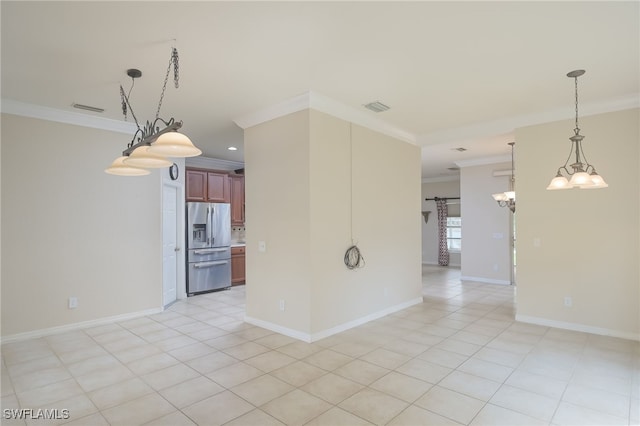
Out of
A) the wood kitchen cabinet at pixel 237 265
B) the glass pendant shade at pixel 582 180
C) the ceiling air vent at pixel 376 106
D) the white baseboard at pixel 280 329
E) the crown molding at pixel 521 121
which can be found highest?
the ceiling air vent at pixel 376 106

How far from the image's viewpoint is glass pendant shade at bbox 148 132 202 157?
8.05 feet

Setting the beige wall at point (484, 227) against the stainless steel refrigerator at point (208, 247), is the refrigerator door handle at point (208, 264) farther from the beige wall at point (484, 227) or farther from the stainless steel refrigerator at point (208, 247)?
the beige wall at point (484, 227)

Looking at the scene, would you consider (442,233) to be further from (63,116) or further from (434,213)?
(63,116)

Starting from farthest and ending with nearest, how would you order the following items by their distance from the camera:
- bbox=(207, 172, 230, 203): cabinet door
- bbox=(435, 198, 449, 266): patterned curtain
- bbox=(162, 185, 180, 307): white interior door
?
bbox=(435, 198, 449, 266): patterned curtain, bbox=(207, 172, 230, 203): cabinet door, bbox=(162, 185, 180, 307): white interior door

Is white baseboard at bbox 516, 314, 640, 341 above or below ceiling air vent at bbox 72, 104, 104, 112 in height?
below

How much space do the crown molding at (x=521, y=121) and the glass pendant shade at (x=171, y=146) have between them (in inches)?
170

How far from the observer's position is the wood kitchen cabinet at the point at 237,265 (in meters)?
7.50

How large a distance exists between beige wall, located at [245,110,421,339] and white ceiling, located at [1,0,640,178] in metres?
0.51

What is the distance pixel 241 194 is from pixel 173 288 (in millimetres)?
2608

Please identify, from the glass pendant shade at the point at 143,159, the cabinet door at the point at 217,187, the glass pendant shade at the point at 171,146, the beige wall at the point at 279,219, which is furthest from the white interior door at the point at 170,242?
the glass pendant shade at the point at 171,146

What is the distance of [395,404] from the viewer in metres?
2.61

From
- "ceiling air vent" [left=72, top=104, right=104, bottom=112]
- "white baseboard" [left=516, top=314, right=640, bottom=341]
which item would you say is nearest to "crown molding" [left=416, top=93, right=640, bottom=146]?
"white baseboard" [left=516, top=314, right=640, bottom=341]

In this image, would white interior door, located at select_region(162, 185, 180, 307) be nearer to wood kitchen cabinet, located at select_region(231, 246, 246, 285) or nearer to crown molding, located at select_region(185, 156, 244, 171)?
crown molding, located at select_region(185, 156, 244, 171)

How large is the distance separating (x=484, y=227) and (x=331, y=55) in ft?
20.2
